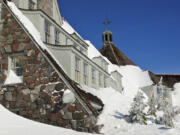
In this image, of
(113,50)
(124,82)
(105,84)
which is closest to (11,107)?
(105,84)

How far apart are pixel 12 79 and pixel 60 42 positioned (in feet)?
17.0

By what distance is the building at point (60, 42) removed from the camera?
12695 mm

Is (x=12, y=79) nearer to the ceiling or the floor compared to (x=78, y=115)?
nearer to the ceiling

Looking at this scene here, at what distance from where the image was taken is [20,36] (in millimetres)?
10461

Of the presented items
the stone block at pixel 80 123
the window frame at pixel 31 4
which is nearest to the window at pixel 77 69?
the window frame at pixel 31 4

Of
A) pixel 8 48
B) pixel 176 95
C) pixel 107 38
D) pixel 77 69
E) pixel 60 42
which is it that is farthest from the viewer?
pixel 107 38

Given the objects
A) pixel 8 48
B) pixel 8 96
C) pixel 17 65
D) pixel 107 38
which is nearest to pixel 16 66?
pixel 17 65

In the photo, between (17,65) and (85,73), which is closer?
(17,65)

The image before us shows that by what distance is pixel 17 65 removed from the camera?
10625 mm

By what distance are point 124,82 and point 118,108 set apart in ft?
39.4

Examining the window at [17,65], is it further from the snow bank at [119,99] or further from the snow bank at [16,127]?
the snow bank at [119,99]

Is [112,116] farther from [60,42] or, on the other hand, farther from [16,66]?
[16,66]

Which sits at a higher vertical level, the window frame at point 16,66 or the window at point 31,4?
the window at point 31,4

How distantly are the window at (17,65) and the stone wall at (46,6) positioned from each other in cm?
557
